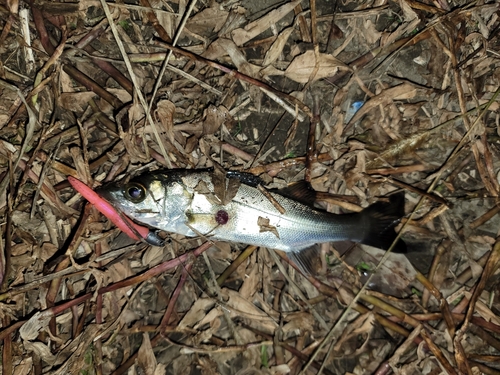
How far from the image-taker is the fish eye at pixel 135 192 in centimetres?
261

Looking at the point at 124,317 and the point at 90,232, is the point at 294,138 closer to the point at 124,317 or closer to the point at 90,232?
the point at 90,232

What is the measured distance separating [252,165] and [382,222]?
1124mm

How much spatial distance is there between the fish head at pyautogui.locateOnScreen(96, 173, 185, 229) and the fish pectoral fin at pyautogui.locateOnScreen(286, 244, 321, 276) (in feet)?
3.25

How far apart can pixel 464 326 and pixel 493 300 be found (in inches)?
15.8

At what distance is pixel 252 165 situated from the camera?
306 cm

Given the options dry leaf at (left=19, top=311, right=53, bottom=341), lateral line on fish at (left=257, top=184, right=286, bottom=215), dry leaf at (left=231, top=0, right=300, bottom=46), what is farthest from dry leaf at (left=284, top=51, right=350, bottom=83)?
dry leaf at (left=19, top=311, right=53, bottom=341)

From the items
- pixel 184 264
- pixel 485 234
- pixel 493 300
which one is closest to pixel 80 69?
pixel 184 264

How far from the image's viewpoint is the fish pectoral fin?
3029 mm

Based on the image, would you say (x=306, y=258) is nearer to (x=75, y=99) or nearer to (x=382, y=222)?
(x=382, y=222)

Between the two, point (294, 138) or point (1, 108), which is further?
point (294, 138)

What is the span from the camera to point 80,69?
2951 mm

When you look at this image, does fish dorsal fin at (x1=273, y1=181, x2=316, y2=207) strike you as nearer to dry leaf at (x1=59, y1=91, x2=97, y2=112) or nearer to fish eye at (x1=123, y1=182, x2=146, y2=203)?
fish eye at (x1=123, y1=182, x2=146, y2=203)

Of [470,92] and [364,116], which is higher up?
[470,92]

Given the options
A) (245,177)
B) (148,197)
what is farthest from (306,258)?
(148,197)
